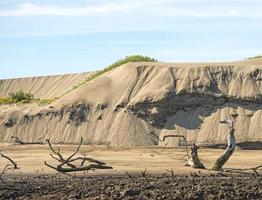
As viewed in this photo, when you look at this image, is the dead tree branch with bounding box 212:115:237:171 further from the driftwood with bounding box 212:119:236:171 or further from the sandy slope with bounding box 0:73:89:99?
the sandy slope with bounding box 0:73:89:99

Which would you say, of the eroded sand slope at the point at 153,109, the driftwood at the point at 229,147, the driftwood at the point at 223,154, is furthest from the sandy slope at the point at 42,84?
the driftwood at the point at 229,147

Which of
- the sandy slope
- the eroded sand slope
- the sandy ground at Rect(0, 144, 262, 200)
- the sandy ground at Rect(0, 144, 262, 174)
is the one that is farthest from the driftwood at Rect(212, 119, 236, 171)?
the sandy slope

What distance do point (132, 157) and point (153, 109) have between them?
7074mm

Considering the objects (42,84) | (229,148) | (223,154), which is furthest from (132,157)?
(42,84)

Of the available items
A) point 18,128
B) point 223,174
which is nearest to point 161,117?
point 18,128

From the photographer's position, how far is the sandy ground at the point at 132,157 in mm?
25672

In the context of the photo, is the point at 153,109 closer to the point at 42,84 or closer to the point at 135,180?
the point at 135,180

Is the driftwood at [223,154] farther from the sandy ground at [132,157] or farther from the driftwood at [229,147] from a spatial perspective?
the sandy ground at [132,157]

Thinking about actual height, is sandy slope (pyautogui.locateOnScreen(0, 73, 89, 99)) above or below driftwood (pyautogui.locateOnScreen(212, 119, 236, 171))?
above

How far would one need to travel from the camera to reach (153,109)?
3609 cm

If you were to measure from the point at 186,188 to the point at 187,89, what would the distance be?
56.1 feet

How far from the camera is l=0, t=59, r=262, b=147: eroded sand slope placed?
34719mm

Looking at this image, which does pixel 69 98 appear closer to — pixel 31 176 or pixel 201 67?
pixel 201 67

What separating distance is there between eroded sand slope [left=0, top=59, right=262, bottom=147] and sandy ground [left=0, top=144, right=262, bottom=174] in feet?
5.42
